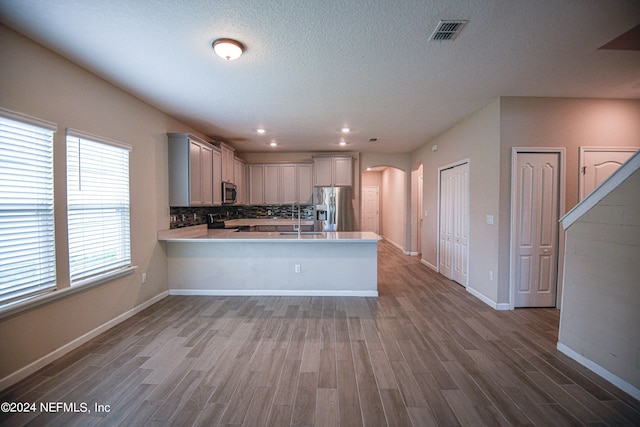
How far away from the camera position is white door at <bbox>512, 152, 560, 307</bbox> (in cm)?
336

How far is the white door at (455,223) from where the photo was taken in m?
4.24

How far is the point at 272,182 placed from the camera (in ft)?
21.3

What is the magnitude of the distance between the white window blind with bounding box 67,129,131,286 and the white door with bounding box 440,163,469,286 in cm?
472

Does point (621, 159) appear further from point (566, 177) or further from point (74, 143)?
point (74, 143)

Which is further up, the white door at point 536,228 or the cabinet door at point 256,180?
the cabinet door at point 256,180

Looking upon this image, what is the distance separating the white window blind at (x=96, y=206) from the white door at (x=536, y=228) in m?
4.78

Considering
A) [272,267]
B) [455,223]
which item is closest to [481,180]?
[455,223]

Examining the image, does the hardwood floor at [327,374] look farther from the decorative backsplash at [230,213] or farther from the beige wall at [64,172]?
the decorative backsplash at [230,213]

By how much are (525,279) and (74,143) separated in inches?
208

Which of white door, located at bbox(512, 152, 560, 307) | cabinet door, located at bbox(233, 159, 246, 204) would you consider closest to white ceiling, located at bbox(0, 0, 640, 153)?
white door, located at bbox(512, 152, 560, 307)

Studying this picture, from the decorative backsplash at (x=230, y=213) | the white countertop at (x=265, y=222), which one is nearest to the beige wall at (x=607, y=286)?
the white countertop at (x=265, y=222)

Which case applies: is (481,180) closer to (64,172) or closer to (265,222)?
(265,222)

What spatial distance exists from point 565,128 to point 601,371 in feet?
9.20

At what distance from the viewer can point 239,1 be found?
1.75 m
